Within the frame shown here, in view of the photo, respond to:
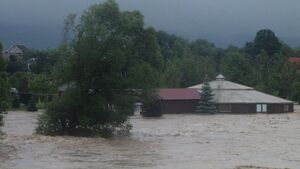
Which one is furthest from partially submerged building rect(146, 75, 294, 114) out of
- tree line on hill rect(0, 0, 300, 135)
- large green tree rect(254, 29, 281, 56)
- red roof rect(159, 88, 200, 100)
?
large green tree rect(254, 29, 281, 56)

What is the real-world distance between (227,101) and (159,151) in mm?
62335

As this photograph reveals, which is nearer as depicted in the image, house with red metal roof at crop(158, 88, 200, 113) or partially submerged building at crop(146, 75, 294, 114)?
house with red metal roof at crop(158, 88, 200, 113)

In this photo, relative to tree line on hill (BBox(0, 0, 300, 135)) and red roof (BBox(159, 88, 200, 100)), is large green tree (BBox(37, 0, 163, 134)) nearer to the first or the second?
tree line on hill (BBox(0, 0, 300, 135))

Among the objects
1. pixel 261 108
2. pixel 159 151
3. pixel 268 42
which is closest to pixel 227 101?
pixel 261 108

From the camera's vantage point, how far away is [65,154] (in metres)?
39.4

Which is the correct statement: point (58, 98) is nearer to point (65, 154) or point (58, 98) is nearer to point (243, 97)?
point (65, 154)

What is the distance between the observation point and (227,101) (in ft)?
340

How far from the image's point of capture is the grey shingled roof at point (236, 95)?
104 metres

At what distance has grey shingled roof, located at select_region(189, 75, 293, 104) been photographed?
10394cm

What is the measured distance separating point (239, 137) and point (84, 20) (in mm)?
15792

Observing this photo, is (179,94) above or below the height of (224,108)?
above

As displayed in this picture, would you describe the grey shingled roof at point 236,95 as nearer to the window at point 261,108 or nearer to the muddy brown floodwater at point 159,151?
the window at point 261,108

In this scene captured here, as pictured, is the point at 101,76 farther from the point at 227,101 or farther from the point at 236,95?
the point at 236,95

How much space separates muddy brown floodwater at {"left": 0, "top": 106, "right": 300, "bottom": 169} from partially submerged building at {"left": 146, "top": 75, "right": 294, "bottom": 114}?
1560 inches
